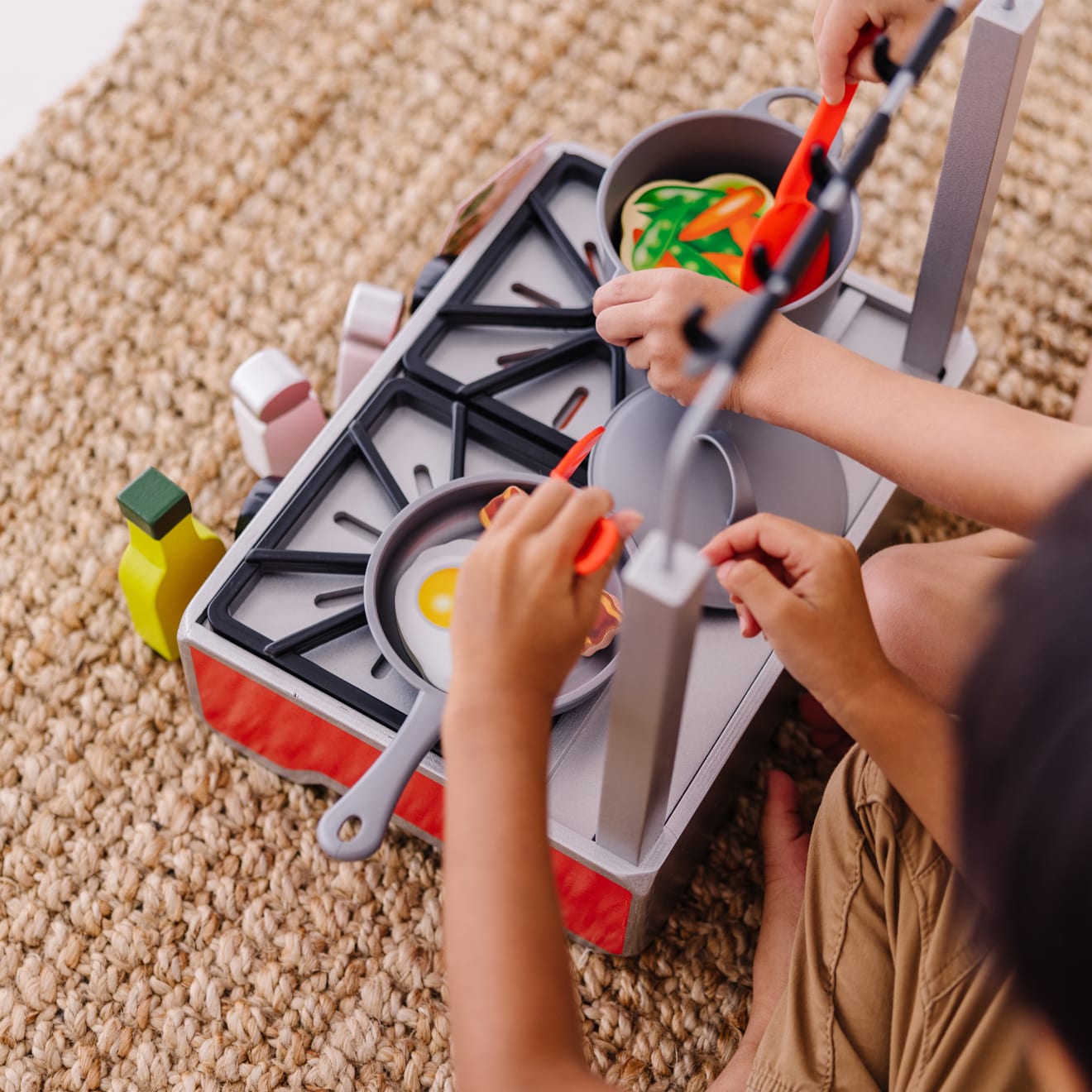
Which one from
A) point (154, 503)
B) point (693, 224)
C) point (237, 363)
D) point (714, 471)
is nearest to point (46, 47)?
point (237, 363)

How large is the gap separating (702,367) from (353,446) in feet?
1.62

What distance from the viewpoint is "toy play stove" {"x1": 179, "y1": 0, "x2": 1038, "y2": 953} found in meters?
0.90

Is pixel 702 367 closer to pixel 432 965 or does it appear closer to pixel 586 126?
pixel 432 965

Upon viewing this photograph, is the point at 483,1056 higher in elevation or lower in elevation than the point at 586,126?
lower

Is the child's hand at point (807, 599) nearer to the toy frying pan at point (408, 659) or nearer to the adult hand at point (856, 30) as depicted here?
the toy frying pan at point (408, 659)

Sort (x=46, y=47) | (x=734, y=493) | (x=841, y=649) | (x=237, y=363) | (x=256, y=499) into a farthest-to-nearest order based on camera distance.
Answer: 1. (x=46, y=47)
2. (x=237, y=363)
3. (x=256, y=499)
4. (x=734, y=493)
5. (x=841, y=649)

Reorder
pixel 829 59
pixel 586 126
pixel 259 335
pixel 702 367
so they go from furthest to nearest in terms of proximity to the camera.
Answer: pixel 586 126 < pixel 259 335 < pixel 829 59 < pixel 702 367

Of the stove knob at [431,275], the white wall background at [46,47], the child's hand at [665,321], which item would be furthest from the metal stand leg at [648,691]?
the white wall background at [46,47]

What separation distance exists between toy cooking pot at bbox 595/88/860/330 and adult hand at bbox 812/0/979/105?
0.25 ft

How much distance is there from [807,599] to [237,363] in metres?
0.70

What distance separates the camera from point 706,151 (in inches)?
41.1

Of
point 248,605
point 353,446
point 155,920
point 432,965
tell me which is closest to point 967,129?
point 353,446

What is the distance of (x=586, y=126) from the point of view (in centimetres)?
140

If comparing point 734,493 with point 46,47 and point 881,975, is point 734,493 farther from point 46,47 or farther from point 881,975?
point 46,47
